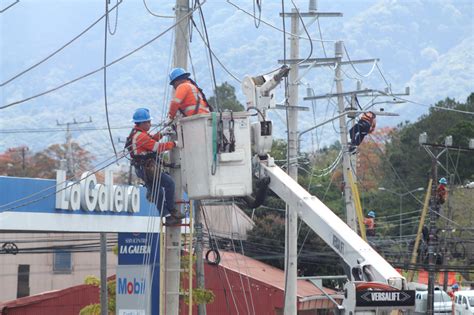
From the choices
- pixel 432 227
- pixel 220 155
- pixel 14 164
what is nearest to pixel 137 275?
pixel 220 155

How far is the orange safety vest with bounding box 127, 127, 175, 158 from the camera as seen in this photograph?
61.2 feet

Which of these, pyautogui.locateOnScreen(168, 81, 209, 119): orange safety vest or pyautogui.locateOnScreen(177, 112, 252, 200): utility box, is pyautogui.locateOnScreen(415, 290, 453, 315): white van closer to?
pyautogui.locateOnScreen(168, 81, 209, 119): orange safety vest

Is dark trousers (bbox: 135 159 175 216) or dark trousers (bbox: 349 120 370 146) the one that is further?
dark trousers (bbox: 349 120 370 146)

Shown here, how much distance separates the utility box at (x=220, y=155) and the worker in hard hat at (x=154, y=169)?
891mm

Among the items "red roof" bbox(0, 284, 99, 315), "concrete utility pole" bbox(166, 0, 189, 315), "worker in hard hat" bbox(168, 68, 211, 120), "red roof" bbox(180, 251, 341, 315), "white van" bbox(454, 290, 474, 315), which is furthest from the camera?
"white van" bbox(454, 290, 474, 315)

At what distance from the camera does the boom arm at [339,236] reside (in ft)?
49.3

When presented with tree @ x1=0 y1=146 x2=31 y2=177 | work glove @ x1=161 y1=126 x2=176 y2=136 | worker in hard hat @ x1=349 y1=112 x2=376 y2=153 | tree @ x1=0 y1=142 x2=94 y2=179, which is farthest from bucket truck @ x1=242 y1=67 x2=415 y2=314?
tree @ x1=0 y1=146 x2=31 y2=177

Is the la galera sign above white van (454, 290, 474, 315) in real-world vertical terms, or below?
above

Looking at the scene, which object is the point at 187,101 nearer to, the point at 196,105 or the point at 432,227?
the point at 196,105

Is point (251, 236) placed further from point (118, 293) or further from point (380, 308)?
point (380, 308)

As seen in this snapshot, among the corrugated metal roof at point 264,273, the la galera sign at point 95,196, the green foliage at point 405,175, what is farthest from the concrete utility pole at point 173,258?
the green foliage at point 405,175

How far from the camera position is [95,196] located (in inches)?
1400

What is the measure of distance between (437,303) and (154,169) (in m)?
37.8

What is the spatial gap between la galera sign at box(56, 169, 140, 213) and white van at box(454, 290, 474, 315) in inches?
629
